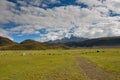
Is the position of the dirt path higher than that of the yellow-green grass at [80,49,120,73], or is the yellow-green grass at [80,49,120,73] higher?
the yellow-green grass at [80,49,120,73]

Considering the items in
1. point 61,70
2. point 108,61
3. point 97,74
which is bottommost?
point 97,74

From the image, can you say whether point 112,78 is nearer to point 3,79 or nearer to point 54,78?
point 54,78

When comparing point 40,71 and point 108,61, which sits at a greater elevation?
point 108,61

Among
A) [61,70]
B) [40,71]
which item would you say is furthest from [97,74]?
[40,71]

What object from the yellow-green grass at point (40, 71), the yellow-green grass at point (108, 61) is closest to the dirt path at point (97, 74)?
the yellow-green grass at point (40, 71)

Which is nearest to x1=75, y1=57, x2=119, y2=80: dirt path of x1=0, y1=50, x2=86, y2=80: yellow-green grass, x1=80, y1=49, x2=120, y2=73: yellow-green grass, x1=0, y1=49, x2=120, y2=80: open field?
x1=0, y1=49, x2=120, y2=80: open field

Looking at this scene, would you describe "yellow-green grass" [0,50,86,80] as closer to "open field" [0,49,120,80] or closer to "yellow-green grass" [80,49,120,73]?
"open field" [0,49,120,80]

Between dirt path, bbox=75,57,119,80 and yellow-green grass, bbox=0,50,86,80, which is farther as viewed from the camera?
yellow-green grass, bbox=0,50,86,80

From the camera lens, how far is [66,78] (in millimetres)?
27094

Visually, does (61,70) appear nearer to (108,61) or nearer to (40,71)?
(40,71)

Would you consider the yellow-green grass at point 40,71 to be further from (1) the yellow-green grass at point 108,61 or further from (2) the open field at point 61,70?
(1) the yellow-green grass at point 108,61

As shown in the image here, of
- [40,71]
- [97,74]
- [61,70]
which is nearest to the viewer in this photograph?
[97,74]

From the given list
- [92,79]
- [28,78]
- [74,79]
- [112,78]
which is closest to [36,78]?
[28,78]

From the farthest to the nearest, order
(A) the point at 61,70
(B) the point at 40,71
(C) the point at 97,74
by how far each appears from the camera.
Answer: (A) the point at 61,70
(B) the point at 40,71
(C) the point at 97,74
